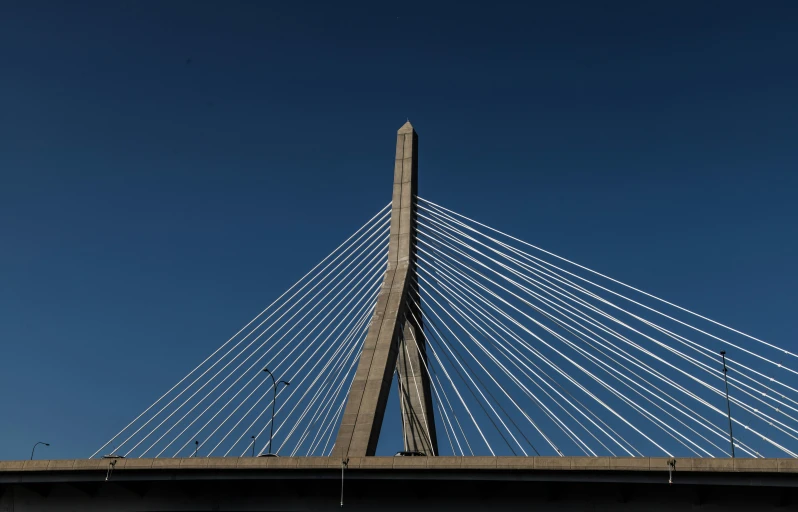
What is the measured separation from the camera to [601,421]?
28.3m

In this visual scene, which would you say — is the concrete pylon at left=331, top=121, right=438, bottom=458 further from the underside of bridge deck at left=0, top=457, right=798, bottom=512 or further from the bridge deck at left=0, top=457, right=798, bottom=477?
the bridge deck at left=0, top=457, right=798, bottom=477

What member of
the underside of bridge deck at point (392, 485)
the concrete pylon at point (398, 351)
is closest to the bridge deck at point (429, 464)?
the underside of bridge deck at point (392, 485)

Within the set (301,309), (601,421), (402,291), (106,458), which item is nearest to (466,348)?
(402,291)

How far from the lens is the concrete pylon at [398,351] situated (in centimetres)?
3231

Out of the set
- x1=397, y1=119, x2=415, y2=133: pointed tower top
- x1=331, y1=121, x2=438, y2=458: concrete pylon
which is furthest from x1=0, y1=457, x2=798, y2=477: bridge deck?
x1=397, y1=119, x2=415, y2=133: pointed tower top

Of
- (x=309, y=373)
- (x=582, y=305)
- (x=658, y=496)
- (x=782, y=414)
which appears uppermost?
(x=582, y=305)

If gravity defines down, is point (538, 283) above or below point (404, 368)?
above

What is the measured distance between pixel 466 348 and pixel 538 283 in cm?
460

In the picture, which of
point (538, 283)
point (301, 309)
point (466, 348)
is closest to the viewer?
point (466, 348)

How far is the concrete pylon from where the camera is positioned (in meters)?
32.3

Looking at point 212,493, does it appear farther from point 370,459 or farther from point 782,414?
point 782,414

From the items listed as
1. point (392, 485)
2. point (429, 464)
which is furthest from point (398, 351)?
point (429, 464)

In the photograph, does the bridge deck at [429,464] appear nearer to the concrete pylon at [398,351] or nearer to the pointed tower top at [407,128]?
the concrete pylon at [398,351]

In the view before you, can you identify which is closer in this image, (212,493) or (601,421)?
(601,421)
